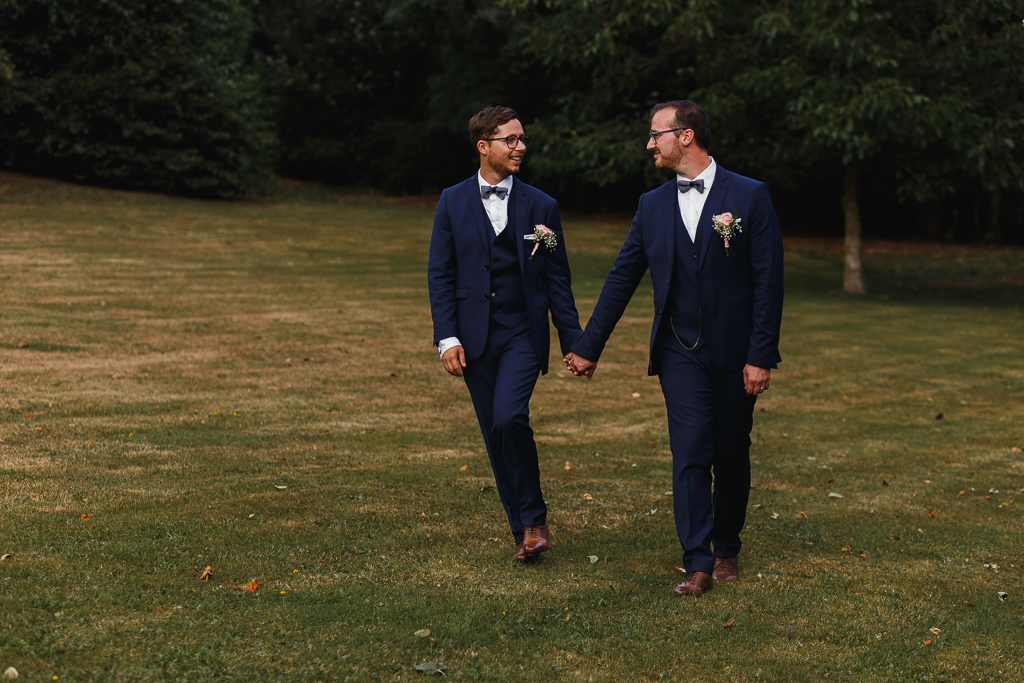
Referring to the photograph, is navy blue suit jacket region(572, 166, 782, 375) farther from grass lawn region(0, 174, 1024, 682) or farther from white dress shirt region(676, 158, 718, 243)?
grass lawn region(0, 174, 1024, 682)

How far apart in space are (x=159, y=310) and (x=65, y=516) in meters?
8.94

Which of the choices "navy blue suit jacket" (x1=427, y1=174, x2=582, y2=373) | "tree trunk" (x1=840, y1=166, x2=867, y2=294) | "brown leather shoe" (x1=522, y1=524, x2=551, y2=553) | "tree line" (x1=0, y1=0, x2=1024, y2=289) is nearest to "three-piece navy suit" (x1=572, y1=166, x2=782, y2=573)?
"navy blue suit jacket" (x1=427, y1=174, x2=582, y2=373)

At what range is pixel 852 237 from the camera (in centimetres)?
2162

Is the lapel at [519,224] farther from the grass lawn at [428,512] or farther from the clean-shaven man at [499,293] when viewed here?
the grass lawn at [428,512]

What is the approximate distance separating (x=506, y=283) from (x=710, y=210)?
1092mm

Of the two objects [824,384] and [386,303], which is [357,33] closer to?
[386,303]

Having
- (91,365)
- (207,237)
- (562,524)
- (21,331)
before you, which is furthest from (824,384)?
(207,237)

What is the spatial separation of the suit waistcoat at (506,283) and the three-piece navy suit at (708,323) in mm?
591

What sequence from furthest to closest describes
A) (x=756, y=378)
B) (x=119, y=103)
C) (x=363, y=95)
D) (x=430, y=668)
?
(x=363, y=95) < (x=119, y=103) < (x=756, y=378) < (x=430, y=668)

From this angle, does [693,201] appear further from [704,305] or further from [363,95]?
[363,95]

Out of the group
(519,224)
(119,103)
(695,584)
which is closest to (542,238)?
(519,224)

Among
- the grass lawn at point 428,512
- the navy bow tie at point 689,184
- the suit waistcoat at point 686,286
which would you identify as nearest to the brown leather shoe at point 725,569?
the grass lawn at point 428,512

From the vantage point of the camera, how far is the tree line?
18.3 metres

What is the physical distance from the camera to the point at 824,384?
11.9 m
